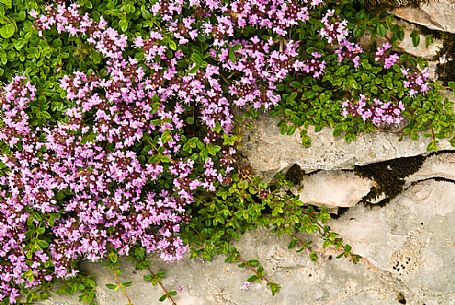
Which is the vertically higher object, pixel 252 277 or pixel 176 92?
pixel 176 92

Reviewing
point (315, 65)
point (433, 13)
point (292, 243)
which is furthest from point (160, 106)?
point (433, 13)

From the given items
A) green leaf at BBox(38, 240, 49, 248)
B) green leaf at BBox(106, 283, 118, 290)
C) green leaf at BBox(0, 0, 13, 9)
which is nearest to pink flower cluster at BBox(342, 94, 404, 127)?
green leaf at BBox(106, 283, 118, 290)

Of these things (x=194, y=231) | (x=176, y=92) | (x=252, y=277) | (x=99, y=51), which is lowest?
(x=252, y=277)

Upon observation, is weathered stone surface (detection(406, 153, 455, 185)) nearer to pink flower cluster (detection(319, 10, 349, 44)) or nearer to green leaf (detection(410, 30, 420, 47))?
green leaf (detection(410, 30, 420, 47))

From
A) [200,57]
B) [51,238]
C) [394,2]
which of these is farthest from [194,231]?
[394,2]

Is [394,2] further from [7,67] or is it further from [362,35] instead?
[7,67]

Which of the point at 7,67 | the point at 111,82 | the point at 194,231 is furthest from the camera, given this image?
the point at 194,231

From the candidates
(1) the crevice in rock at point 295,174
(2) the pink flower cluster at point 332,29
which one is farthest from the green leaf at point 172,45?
(1) the crevice in rock at point 295,174
